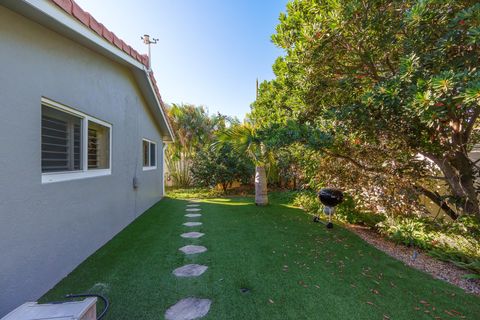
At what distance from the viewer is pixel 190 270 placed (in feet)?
11.0

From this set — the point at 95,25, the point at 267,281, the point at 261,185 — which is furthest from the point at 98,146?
the point at 261,185

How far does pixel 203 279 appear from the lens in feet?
10.2

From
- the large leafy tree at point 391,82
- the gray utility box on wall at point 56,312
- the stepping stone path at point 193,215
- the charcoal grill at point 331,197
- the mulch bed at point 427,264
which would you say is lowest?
the mulch bed at point 427,264

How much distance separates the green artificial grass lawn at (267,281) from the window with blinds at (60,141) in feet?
5.28

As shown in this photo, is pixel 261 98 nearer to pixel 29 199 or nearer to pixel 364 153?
pixel 364 153

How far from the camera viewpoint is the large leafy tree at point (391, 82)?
3.12 metres

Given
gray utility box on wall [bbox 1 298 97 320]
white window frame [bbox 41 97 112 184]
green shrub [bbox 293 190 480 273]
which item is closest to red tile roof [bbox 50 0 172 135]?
white window frame [bbox 41 97 112 184]

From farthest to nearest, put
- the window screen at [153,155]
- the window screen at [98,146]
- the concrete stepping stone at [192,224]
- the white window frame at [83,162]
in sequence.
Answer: the window screen at [153,155]
the concrete stepping stone at [192,224]
the window screen at [98,146]
the white window frame at [83,162]

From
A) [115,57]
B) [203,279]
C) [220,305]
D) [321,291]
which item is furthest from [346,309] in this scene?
[115,57]

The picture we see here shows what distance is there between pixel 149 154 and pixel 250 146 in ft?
12.8

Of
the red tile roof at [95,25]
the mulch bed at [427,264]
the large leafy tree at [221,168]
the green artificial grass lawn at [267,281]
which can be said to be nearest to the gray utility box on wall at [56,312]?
the green artificial grass lawn at [267,281]

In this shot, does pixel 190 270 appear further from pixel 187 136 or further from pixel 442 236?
pixel 187 136

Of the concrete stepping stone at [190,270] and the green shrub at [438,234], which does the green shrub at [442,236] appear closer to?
the green shrub at [438,234]

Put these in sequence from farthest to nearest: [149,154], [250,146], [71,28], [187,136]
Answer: [187,136] → [149,154] → [250,146] → [71,28]
